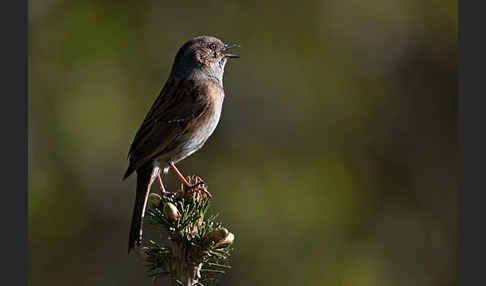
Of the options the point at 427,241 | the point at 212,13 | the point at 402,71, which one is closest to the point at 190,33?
the point at 212,13

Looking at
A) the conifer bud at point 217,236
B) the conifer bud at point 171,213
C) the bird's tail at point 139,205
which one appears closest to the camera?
the conifer bud at point 217,236

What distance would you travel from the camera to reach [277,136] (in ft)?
28.0

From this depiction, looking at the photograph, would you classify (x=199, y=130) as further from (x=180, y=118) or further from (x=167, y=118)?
(x=167, y=118)

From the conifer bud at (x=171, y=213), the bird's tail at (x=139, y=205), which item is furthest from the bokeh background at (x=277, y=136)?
the conifer bud at (x=171, y=213)

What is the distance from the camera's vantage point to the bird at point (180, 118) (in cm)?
530

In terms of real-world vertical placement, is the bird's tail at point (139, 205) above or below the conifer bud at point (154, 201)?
below

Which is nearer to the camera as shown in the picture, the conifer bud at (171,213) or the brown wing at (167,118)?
the conifer bud at (171,213)

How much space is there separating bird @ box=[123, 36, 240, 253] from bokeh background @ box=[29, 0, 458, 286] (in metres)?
2.12

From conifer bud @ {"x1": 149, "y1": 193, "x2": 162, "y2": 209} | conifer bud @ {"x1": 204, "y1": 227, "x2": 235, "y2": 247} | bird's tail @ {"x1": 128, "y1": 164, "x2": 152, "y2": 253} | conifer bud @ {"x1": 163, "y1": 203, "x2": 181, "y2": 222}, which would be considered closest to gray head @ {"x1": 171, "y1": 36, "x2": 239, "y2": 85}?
bird's tail @ {"x1": 128, "y1": 164, "x2": 152, "y2": 253}

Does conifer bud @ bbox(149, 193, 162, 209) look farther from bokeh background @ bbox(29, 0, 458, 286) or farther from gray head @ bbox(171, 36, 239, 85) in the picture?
bokeh background @ bbox(29, 0, 458, 286)

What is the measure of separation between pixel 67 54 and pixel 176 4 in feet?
6.27

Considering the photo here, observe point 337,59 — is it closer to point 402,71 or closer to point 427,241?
point 402,71

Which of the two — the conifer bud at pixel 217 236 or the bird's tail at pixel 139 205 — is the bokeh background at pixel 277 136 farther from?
the conifer bud at pixel 217 236

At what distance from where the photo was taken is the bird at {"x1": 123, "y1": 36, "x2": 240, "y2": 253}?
530cm
